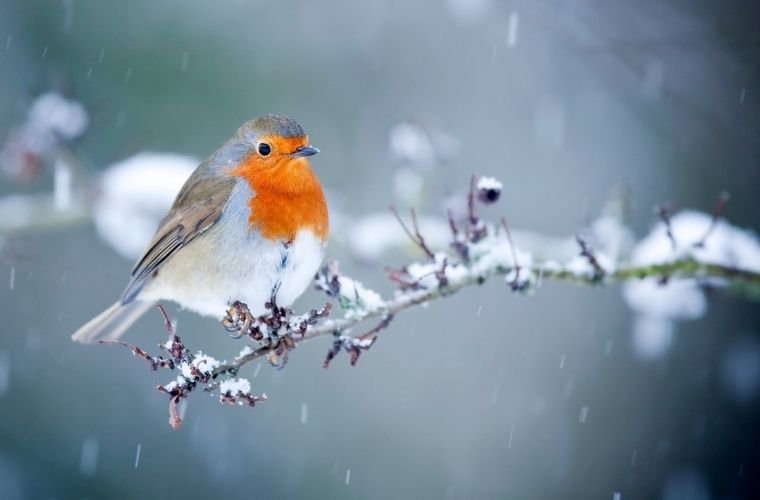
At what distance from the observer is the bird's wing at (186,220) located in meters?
3.41

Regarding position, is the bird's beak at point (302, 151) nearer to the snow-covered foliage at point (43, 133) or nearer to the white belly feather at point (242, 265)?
the white belly feather at point (242, 265)

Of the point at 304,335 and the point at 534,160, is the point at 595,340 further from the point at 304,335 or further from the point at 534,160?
the point at 304,335

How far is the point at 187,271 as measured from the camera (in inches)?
133

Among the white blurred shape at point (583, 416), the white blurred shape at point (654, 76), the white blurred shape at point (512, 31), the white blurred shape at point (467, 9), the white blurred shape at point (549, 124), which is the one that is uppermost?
the white blurred shape at point (467, 9)

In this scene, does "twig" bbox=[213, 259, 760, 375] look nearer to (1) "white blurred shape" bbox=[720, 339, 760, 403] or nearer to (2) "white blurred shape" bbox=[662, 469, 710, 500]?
(1) "white blurred shape" bbox=[720, 339, 760, 403]

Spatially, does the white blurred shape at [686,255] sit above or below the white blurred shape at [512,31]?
below

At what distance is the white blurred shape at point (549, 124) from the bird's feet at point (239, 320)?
502cm

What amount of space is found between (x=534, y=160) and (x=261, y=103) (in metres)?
2.54

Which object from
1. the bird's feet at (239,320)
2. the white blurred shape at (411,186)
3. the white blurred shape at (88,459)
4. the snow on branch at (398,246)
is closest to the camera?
the snow on branch at (398,246)

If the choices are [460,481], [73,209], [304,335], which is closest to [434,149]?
[304,335]

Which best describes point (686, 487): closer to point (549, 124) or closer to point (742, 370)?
point (742, 370)

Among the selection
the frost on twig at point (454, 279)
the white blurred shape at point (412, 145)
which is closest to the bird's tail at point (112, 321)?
the frost on twig at point (454, 279)

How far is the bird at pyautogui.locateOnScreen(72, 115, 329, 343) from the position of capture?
3.16m

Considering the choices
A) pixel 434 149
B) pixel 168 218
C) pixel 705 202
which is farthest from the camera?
pixel 705 202
